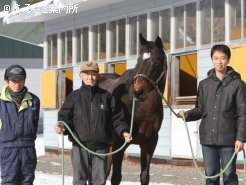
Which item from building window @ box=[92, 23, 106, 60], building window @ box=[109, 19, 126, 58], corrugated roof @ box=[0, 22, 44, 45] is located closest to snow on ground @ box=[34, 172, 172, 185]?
building window @ box=[109, 19, 126, 58]

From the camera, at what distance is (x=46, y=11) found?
1927 centimetres

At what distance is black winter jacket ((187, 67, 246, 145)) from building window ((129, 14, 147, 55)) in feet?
30.7

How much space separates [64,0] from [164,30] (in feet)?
9.82

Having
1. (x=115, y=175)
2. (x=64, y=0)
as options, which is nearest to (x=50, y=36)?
(x=64, y=0)

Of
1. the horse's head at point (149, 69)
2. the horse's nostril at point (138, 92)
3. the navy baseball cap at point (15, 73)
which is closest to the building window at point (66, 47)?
the horse's head at point (149, 69)

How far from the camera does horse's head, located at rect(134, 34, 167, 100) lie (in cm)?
877

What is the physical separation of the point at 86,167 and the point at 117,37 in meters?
10.5

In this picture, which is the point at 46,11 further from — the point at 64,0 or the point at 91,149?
the point at 91,149

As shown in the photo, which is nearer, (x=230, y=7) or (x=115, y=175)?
(x=115, y=175)

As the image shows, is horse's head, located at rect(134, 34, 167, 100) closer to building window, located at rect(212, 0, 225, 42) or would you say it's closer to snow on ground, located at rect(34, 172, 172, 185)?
snow on ground, located at rect(34, 172, 172, 185)

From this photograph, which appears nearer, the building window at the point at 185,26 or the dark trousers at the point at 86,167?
the dark trousers at the point at 86,167

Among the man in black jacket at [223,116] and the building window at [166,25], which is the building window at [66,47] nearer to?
the building window at [166,25]

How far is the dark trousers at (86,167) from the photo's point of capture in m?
7.45

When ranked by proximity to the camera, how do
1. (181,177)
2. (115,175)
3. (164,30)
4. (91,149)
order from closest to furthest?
(91,149) → (115,175) → (181,177) → (164,30)
